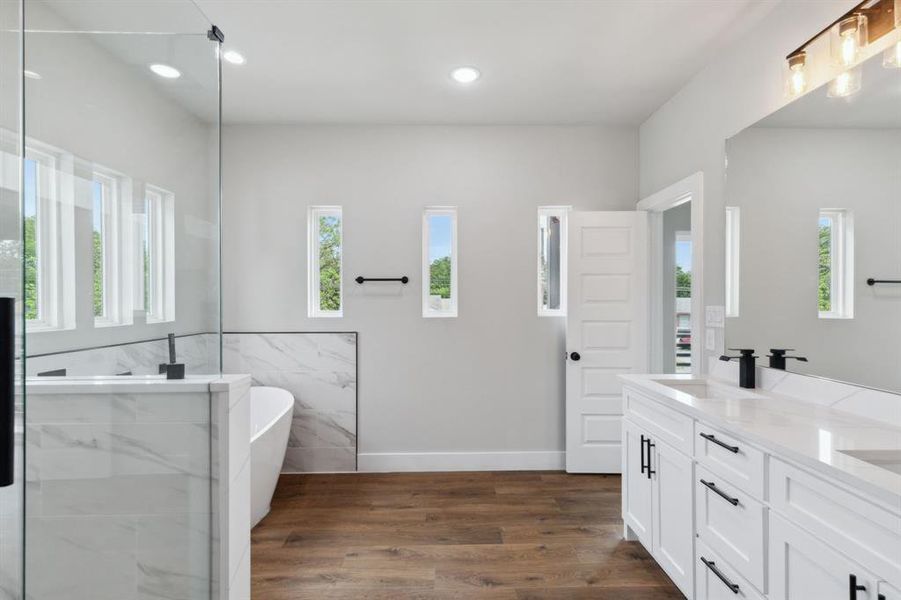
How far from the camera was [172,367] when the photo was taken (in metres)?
1.39

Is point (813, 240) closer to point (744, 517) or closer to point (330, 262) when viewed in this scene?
point (744, 517)

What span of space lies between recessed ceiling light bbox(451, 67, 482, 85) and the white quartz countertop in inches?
78.2

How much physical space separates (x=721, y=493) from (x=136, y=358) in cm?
193

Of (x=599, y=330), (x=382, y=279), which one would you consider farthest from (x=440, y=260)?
(x=599, y=330)

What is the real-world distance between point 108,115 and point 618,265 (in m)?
3.07


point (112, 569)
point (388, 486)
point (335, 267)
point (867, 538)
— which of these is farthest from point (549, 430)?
point (112, 569)

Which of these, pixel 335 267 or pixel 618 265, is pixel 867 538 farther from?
pixel 335 267

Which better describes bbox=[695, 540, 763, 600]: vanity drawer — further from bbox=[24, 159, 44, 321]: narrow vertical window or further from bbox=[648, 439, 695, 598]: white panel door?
bbox=[24, 159, 44, 321]: narrow vertical window

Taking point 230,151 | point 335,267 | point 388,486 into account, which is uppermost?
point 230,151

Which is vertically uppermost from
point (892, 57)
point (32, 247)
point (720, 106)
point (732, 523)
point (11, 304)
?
point (720, 106)

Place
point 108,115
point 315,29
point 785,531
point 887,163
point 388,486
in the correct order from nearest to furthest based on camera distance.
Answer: point 108,115
point 785,531
point 887,163
point 315,29
point 388,486

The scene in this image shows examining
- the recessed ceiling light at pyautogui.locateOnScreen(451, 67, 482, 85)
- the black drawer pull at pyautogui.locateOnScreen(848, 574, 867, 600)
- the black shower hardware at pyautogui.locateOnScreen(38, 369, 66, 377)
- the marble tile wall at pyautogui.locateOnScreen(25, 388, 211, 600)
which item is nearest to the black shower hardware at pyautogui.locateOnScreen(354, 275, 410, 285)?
the recessed ceiling light at pyautogui.locateOnScreen(451, 67, 482, 85)

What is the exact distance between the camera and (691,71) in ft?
8.63

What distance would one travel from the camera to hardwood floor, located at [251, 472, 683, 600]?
2027 millimetres
